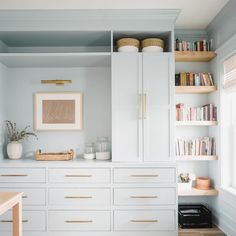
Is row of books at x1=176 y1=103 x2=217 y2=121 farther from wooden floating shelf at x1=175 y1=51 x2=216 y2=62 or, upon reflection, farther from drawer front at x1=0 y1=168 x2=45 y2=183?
drawer front at x1=0 y1=168 x2=45 y2=183

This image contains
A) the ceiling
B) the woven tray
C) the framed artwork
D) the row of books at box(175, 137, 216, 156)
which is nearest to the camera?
the ceiling

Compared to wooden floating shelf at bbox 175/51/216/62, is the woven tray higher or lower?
lower

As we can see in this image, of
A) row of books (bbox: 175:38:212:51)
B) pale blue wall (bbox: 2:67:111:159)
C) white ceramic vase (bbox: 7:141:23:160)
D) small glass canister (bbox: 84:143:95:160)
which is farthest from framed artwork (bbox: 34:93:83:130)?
row of books (bbox: 175:38:212:51)

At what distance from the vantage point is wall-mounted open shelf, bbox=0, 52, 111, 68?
3.43 metres

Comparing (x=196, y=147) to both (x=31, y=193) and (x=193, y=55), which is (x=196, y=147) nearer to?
(x=193, y=55)

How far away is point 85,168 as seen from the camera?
3385 millimetres

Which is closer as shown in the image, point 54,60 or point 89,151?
point 54,60

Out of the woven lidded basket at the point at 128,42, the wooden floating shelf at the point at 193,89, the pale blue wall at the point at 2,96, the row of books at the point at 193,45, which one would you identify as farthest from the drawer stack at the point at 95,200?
the row of books at the point at 193,45

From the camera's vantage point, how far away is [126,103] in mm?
3438

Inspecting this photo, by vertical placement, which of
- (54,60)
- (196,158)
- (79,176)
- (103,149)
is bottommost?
(79,176)

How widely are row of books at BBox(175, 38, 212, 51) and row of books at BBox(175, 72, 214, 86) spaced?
33 cm

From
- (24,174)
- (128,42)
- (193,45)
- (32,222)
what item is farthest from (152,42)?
Result: (32,222)

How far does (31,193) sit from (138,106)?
1.56 m

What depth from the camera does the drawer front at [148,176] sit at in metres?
3.36
